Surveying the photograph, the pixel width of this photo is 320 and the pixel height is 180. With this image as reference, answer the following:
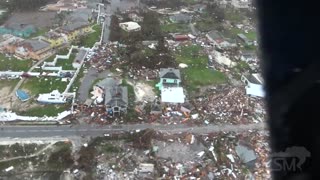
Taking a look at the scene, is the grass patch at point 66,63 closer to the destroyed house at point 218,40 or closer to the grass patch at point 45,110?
the grass patch at point 45,110

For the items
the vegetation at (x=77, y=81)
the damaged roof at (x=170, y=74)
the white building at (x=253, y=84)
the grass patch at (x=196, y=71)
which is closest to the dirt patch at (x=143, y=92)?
the damaged roof at (x=170, y=74)

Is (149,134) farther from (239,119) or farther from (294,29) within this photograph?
(294,29)

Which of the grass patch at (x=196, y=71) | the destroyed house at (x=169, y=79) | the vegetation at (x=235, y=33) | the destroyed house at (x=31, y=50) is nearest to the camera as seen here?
the destroyed house at (x=169, y=79)

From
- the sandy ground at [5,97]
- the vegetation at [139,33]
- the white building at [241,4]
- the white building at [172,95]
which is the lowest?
the sandy ground at [5,97]

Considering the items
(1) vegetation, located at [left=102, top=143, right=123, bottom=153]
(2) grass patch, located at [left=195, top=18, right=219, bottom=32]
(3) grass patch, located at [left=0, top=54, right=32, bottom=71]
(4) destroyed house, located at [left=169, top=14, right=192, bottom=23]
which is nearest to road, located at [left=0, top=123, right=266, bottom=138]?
(1) vegetation, located at [left=102, top=143, right=123, bottom=153]

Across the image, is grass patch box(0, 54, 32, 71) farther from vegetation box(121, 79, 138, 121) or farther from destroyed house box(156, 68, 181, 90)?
destroyed house box(156, 68, 181, 90)

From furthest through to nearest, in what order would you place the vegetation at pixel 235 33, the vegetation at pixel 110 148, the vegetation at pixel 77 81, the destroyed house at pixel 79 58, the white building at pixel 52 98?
the vegetation at pixel 235 33 → the destroyed house at pixel 79 58 → the vegetation at pixel 77 81 → the white building at pixel 52 98 → the vegetation at pixel 110 148

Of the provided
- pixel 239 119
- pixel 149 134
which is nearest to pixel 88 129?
pixel 149 134

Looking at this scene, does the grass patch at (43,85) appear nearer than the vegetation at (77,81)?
Yes
